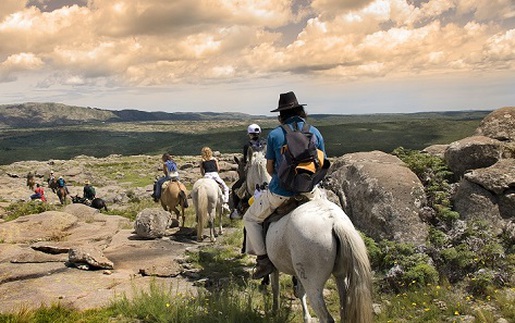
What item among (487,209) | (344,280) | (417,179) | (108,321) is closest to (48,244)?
(108,321)

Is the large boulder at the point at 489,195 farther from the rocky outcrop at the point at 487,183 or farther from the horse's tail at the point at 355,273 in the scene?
the horse's tail at the point at 355,273

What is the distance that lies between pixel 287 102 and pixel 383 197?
20.9 ft

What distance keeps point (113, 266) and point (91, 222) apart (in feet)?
27.1

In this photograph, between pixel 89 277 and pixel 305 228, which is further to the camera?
pixel 89 277

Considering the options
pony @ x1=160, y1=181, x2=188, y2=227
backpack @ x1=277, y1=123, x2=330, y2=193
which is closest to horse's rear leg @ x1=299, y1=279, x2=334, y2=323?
backpack @ x1=277, y1=123, x2=330, y2=193

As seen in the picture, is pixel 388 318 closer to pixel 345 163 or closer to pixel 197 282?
pixel 197 282

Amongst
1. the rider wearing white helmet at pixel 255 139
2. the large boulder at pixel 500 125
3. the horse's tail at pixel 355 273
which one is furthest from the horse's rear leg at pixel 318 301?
the large boulder at pixel 500 125

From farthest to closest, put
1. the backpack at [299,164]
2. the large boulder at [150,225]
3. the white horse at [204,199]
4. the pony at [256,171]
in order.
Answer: the large boulder at [150,225] < the white horse at [204,199] < the pony at [256,171] < the backpack at [299,164]

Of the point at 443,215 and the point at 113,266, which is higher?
the point at 443,215

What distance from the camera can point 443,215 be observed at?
10.6 metres

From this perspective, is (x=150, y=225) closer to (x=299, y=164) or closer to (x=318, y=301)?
(x=299, y=164)

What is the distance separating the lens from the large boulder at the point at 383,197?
10.7m

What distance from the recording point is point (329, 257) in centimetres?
521

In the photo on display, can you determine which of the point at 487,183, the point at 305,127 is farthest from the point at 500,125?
the point at 305,127
